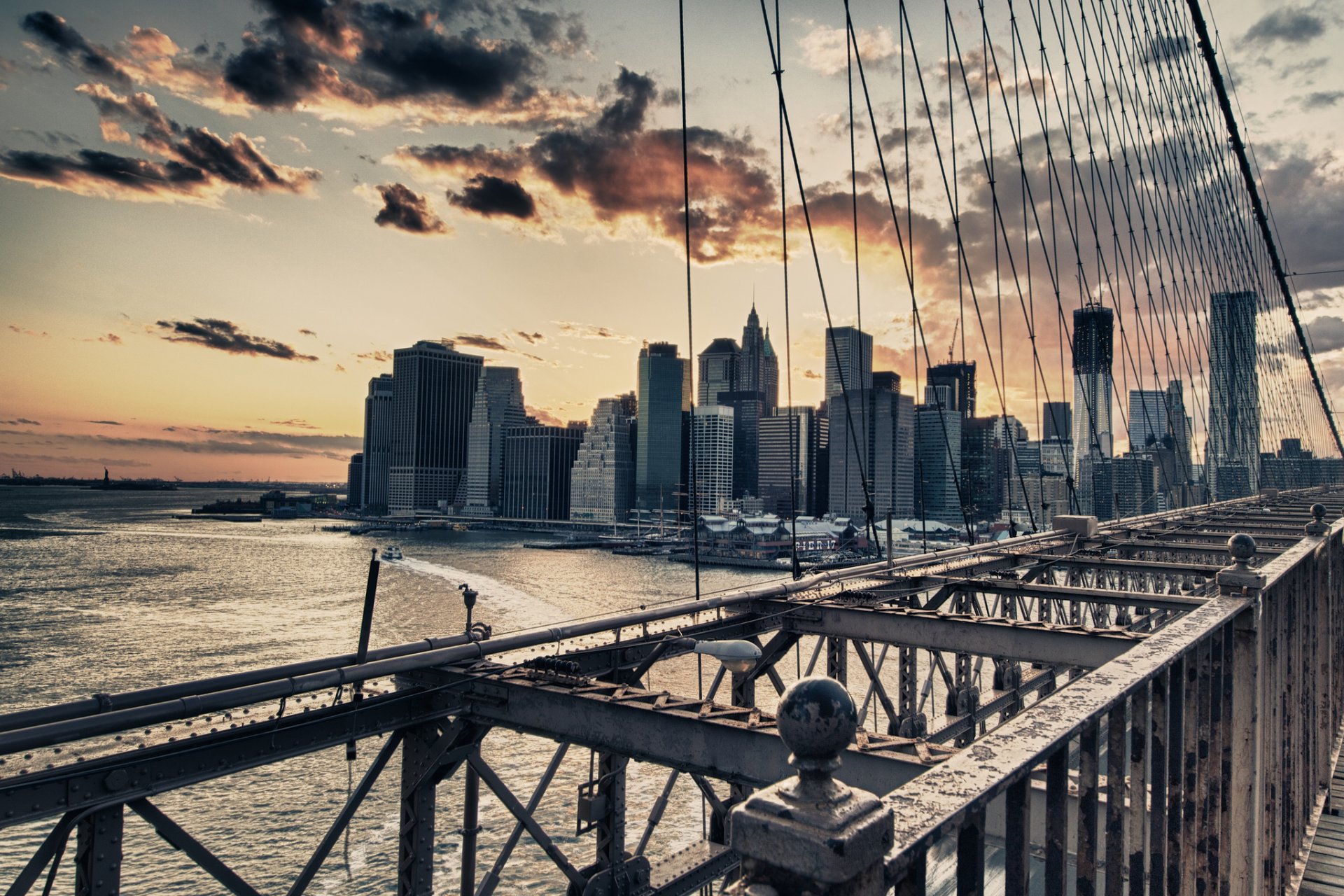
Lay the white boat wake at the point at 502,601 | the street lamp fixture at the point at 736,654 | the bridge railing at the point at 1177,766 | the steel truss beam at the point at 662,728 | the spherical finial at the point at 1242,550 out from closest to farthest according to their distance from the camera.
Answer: the bridge railing at the point at 1177,766 < the spherical finial at the point at 1242,550 < the steel truss beam at the point at 662,728 < the street lamp fixture at the point at 736,654 < the white boat wake at the point at 502,601

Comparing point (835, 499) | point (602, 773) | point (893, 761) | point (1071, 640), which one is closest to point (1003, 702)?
point (1071, 640)

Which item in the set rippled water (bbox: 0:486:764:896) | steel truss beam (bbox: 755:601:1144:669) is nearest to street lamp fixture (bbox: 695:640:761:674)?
steel truss beam (bbox: 755:601:1144:669)

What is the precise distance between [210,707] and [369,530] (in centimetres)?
18043

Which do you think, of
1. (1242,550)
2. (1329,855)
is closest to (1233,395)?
(1329,855)

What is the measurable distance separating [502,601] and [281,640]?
64.0ft

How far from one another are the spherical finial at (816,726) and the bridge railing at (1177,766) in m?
0.15

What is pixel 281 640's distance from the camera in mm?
54000

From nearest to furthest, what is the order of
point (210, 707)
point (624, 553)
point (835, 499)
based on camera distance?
point (210, 707) → point (624, 553) → point (835, 499)

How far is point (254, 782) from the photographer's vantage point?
3712 cm

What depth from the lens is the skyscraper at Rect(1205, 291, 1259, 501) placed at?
57.4 m

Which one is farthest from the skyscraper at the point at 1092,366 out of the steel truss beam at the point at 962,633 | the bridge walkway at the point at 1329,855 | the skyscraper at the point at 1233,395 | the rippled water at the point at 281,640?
the bridge walkway at the point at 1329,855

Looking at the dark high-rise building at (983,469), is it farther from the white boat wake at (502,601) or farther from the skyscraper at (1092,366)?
the white boat wake at (502,601)

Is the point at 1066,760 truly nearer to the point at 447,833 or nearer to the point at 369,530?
the point at 447,833

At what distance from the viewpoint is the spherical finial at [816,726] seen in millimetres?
1503
